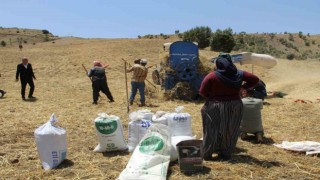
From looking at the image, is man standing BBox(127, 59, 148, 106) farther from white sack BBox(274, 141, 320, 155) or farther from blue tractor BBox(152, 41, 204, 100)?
white sack BBox(274, 141, 320, 155)

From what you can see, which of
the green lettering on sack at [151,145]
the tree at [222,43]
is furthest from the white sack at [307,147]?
the tree at [222,43]

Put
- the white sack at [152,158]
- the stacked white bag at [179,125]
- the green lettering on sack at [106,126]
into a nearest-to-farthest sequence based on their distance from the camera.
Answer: the white sack at [152,158], the green lettering on sack at [106,126], the stacked white bag at [179,125]

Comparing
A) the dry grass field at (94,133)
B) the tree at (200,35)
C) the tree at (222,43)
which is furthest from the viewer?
the tree at (200,35)

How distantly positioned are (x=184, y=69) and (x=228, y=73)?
855cm

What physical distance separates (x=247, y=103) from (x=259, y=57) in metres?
9.99

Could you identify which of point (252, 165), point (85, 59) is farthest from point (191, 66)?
point (85, 59)

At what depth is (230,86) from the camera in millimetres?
6664

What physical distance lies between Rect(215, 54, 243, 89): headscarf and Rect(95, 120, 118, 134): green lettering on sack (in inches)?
A: 74.4

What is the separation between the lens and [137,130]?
24.0 ft

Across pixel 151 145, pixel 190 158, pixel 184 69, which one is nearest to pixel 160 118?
pixel 151 145

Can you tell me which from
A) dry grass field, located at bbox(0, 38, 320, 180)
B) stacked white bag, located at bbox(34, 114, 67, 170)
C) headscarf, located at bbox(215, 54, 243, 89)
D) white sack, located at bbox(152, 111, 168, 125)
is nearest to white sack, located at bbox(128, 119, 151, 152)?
white sack, located at bbox(152, 111, 168, 125)

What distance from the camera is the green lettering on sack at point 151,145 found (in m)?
6.10

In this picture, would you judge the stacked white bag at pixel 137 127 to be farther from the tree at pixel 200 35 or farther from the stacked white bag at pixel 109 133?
the tree at pixel 200 35

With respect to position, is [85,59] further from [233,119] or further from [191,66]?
[233,119]
